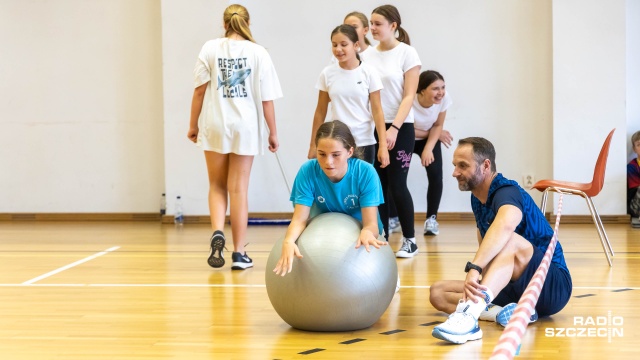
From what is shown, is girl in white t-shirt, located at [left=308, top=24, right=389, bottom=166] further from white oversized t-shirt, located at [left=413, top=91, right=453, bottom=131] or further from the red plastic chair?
white oversized t-shirt, located at [left=413, top=91, right=453, bottom=131]

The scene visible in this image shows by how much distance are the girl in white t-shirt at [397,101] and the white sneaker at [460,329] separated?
7.04 ft

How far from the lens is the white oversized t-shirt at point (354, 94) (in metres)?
5.25

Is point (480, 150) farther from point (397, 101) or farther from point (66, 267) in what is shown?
point (66, 267)

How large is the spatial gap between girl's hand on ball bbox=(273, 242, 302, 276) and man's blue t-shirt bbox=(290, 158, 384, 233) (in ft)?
1.09

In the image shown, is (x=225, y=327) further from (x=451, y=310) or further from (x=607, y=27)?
(x=607, y=27)

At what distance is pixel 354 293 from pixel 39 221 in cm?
555

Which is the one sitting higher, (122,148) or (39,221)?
(122,148)

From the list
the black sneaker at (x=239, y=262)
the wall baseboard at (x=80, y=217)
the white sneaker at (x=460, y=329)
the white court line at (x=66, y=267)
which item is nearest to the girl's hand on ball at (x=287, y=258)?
the white sneaker at (x=460, y=329)

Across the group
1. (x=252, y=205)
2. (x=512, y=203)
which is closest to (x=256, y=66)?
(x=512, y=203)

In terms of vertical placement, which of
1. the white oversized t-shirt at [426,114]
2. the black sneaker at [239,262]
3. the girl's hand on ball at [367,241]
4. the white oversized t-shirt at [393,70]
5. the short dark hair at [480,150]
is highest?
the white oversized t-shirt at [393,70]

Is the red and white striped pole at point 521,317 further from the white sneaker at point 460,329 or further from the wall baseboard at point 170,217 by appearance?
the wall baseboard at point 170,217

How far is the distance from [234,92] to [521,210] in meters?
2.27

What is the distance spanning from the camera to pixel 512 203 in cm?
346

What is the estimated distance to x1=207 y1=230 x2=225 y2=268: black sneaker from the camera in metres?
5.16
